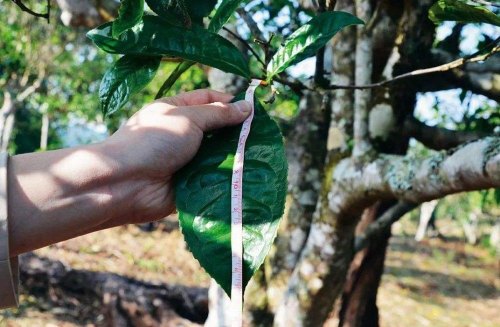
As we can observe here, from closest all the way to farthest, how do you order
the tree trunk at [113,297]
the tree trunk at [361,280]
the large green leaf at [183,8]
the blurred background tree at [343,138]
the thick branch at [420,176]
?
1. the large green leaf at [183,8]
2. the thick branch at [420,176]
3. the blurred background tree at [343,138]
4. the tree trunk at [361,280]
5. the tree trunk at [113,297]

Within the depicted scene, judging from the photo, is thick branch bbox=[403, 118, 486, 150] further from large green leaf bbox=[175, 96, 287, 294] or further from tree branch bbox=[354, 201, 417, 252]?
large green leaf bbox=[175, 96, 287, 294]

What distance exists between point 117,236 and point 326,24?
911cm

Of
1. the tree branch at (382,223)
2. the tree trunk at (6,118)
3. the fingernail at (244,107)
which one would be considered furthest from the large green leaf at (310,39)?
the tree trunk at (6,118)

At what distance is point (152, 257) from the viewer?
8.46 meters

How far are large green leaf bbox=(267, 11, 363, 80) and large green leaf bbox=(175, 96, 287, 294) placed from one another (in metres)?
0.12

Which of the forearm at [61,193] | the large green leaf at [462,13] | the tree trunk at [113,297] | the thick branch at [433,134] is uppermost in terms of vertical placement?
the large green leaf at [462,13]

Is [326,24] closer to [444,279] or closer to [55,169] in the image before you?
[55,169]

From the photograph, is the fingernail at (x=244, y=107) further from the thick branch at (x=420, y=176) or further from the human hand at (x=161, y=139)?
the thick branch at (x=420, y=176)

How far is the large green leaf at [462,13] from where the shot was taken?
97 centimetres

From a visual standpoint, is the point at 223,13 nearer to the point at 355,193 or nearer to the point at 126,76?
the point at 126,76

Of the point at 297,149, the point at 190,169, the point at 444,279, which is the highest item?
the point at 190,169

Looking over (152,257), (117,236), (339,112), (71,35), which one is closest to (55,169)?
(339,112)

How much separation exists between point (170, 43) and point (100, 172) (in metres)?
0.32

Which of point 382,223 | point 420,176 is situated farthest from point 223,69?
point 382,223
